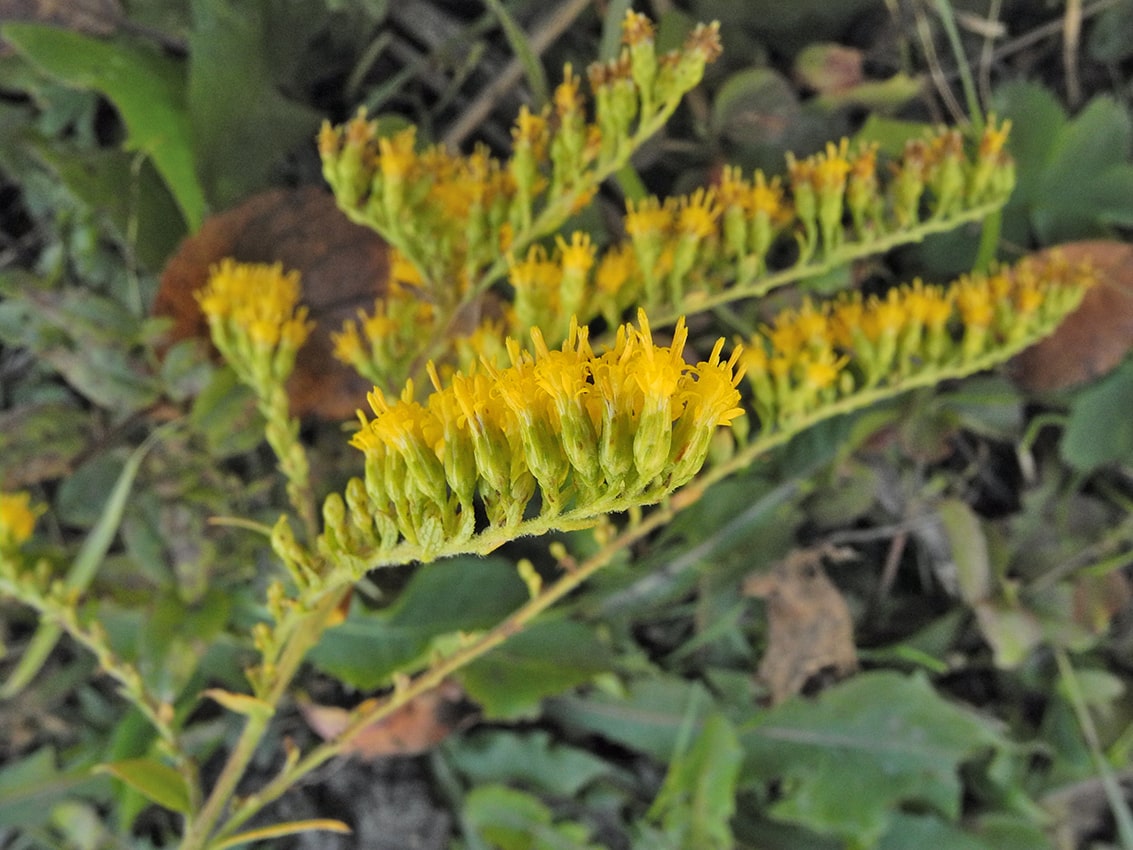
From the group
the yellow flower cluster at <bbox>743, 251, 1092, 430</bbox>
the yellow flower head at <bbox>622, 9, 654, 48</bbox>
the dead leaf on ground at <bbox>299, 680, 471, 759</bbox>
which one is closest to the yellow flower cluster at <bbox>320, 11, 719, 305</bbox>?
the yellow flower head at <bbox>622, 9, 654, 48</bbox>

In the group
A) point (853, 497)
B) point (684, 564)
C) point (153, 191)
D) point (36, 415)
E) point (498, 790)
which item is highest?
point (153, 191)

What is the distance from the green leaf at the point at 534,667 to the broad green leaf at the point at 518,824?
0.28 m

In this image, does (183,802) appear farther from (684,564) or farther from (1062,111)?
(1062,111)

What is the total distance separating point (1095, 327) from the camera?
2.07 m

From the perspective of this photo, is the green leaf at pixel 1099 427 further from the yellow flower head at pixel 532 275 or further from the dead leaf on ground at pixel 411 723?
the dead leaf on ground at pixel 411 723

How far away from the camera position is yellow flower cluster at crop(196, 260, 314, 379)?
4.96 feet

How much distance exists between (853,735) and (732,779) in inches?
14.1

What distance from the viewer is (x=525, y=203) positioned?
4.94 feet

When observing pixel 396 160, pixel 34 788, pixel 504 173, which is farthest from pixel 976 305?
pixel 34 788

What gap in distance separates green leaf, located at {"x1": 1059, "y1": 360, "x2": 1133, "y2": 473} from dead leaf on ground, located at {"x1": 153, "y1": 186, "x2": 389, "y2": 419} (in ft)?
5.69

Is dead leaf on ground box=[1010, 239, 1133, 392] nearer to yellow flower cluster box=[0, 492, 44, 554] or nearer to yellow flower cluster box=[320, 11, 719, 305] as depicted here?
yellow flower cluster box=[320, 11, 719, 305]

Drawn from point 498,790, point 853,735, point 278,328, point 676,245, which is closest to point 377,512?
point 278,328

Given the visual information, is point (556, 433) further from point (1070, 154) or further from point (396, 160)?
point (1070, 154)

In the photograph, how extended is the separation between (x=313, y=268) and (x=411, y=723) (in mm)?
1099
